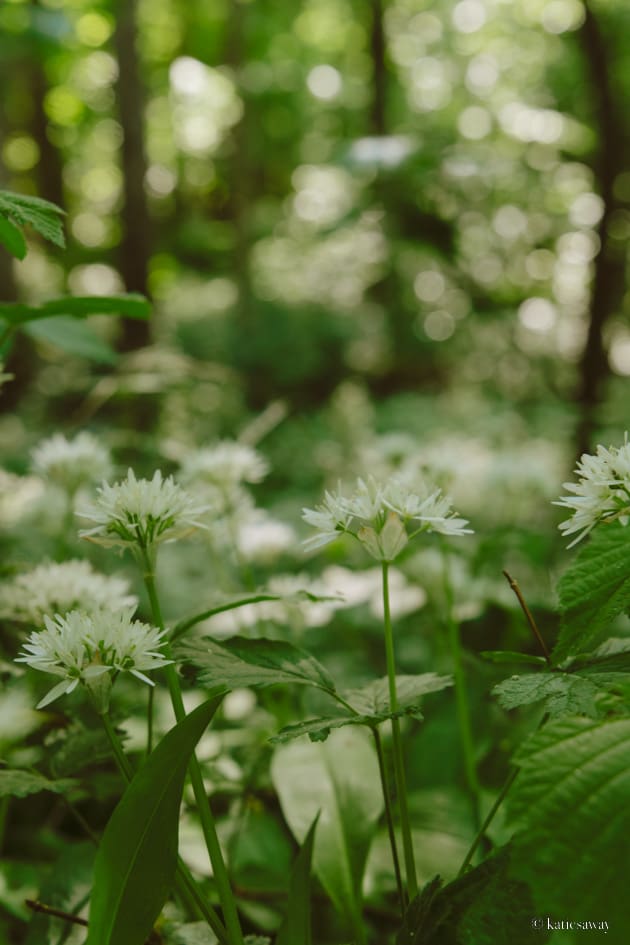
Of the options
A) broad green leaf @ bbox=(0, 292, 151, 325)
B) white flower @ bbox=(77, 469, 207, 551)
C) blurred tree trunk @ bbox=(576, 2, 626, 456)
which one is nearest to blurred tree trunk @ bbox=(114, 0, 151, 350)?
blurred tree trunk @ bbox=(576, 2, 626, 456)

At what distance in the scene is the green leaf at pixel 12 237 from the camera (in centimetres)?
84

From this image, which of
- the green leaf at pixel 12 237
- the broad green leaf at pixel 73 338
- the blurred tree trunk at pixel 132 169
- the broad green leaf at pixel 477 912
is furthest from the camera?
the blurred tree trunk at pixel 132 169

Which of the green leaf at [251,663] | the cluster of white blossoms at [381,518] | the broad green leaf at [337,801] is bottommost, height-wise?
the broad green leaf at [337,801]

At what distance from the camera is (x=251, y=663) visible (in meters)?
0.77

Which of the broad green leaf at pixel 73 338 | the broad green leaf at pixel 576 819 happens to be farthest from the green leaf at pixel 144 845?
the broad green leaf at pixel 73 338

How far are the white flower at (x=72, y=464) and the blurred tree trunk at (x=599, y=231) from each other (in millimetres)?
1956

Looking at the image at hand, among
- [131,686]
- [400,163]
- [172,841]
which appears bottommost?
[131,686]

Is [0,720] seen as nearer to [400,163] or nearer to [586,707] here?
[586,707]

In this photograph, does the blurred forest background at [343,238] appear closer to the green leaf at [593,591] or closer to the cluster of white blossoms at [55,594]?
the cluster of white blossoms at [55,594]

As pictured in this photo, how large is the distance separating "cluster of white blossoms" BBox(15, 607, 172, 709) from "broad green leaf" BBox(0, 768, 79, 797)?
0.29ft

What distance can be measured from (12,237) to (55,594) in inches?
16.3

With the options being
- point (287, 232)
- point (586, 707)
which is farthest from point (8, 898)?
point (287, 232)

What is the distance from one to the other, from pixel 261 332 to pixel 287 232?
622cm

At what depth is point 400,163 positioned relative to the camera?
7.50 feet
